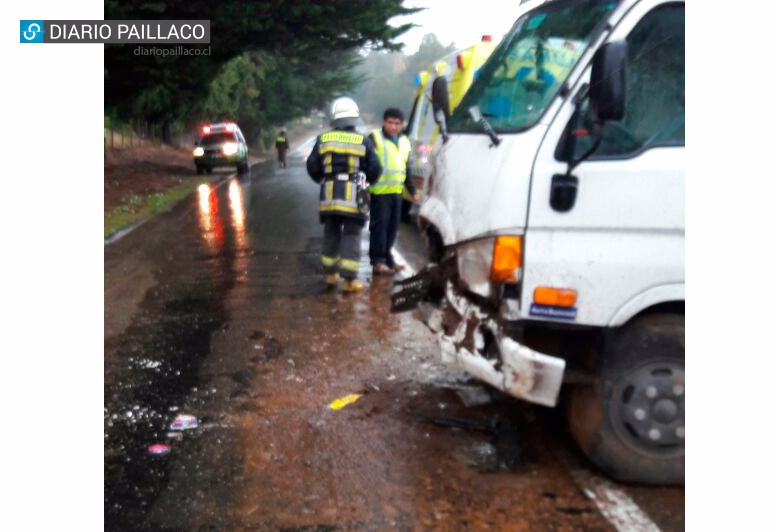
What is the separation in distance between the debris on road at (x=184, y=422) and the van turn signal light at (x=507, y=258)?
2051mm

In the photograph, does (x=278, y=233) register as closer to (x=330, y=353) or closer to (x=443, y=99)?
(x=330, y=353)

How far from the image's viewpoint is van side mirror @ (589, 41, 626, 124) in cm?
344

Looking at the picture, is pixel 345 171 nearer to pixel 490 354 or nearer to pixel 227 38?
pixel 490 354

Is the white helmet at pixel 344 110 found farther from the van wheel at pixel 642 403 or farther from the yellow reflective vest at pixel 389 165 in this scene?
the van wheel at pixel 642 403

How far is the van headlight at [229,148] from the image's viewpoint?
2669cm

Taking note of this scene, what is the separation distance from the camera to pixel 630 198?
377 cm

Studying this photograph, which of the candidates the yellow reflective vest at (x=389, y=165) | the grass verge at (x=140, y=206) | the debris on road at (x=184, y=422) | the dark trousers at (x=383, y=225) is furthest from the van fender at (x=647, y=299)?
the grass verge at (x=140, y=206)

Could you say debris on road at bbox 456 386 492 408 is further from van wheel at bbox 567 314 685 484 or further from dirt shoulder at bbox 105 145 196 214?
dirt shoulder at bbox 105 145 196 214

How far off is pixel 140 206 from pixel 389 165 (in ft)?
30.6

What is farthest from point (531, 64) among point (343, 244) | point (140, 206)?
point (140, 206)

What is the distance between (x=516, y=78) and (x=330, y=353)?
2.62 metres
